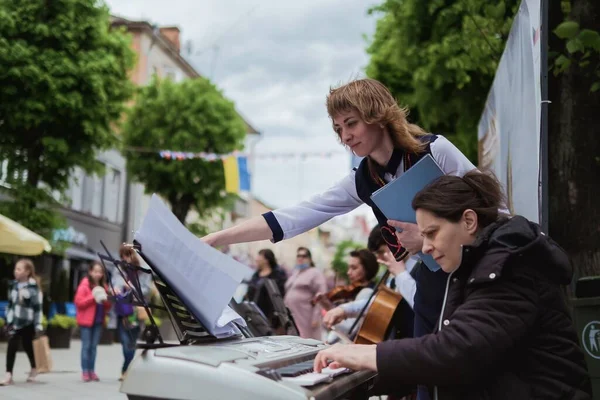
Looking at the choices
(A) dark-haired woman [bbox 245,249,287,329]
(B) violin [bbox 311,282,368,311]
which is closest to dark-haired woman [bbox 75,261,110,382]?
(A) dark-haired woman [bbox 245,249,287,329]

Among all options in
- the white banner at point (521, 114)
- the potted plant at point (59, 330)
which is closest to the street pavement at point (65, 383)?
the potted plant at point (59, 330)

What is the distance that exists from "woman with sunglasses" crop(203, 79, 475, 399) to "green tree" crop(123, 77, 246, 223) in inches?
1265

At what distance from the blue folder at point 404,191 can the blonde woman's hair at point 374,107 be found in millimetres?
264

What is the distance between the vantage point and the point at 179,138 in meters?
35.5

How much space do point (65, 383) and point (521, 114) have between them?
836 cm

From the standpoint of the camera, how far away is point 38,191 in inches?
849

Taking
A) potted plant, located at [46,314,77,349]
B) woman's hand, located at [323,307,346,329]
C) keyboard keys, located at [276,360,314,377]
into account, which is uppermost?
keyboard keys, located at [276,360,314,377]

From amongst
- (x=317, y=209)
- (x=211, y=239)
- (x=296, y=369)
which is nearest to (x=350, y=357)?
(x=296, y=369)

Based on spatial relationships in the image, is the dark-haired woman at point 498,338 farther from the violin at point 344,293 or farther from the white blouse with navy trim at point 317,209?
the violin at point 344,293

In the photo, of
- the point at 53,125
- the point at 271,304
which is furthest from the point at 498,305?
the point at 53,125

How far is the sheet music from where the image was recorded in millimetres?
2465

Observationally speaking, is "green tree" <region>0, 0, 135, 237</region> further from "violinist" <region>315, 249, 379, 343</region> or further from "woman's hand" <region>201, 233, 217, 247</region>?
"woman's hand" <region>201, 233, 217, 247</region>

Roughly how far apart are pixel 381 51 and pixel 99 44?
27.9ft

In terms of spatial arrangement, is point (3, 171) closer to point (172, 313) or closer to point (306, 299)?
point (306, 299)
